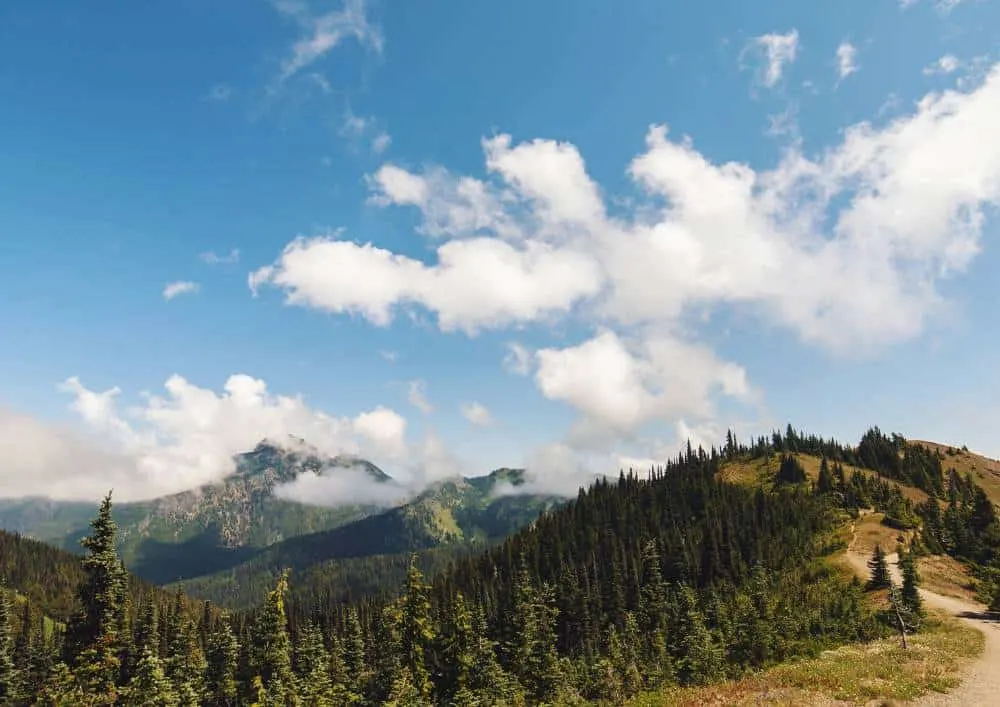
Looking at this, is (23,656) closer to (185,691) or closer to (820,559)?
(185,691)

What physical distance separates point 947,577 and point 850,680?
78.4 meters

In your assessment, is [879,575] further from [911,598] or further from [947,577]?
[947,577]

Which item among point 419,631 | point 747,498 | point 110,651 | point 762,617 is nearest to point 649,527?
point 747,498

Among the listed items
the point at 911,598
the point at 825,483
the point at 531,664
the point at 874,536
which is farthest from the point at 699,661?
the point at 825,483

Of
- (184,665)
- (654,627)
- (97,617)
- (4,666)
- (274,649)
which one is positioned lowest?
(654,627)

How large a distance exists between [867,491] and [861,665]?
145453mm

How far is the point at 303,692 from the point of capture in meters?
56.1

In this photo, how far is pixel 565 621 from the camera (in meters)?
126

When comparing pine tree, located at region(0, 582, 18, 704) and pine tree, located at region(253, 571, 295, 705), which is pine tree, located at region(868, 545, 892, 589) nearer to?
pine tree, located at region(253, 571, 295, 705)

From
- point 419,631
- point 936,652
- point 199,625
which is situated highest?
point 419,631

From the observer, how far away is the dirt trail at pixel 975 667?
96.9 feet

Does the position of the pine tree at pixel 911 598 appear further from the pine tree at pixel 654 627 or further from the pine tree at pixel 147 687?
the pine tree at pixel 147 687

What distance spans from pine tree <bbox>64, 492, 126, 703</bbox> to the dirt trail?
1885 inches

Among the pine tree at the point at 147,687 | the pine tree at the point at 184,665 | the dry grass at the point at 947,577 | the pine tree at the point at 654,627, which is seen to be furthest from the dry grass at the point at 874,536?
the pine tree at the point at 184,665
